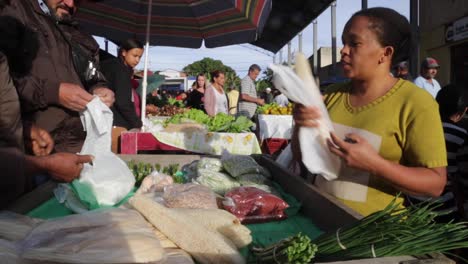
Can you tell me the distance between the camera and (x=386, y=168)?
61.4 inches

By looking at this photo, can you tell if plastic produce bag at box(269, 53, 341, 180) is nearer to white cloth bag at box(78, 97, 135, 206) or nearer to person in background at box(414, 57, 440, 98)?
white cloth bag at box(78, 97, 135, 206)

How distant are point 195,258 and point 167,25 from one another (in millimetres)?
5524

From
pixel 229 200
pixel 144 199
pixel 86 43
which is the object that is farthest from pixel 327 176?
pixel 86 43

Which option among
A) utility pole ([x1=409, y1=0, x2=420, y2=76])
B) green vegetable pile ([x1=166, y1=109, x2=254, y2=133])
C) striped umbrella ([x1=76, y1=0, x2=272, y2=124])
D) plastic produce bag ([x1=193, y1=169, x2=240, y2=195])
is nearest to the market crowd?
plastic produce bag ([x1=193, y1=169, x2=240, y2=195])

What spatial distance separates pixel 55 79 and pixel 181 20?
4099 millimetres

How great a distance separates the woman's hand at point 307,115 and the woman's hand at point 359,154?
0.11 meters

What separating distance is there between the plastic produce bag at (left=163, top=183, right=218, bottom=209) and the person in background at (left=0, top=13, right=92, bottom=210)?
435mm

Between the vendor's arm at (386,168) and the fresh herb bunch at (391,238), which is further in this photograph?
the vendor's arm at (386,168)

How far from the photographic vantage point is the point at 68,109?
246 centimetres

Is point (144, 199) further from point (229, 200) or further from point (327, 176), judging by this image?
point (327, 176)

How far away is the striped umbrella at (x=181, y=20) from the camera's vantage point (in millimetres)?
5730

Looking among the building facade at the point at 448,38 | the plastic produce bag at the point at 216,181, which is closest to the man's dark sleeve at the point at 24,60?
the plastic produce bag at the point at 216,181

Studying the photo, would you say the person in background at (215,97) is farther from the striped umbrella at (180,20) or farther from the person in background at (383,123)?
the person in background at (383,123)

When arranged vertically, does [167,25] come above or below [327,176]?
above
